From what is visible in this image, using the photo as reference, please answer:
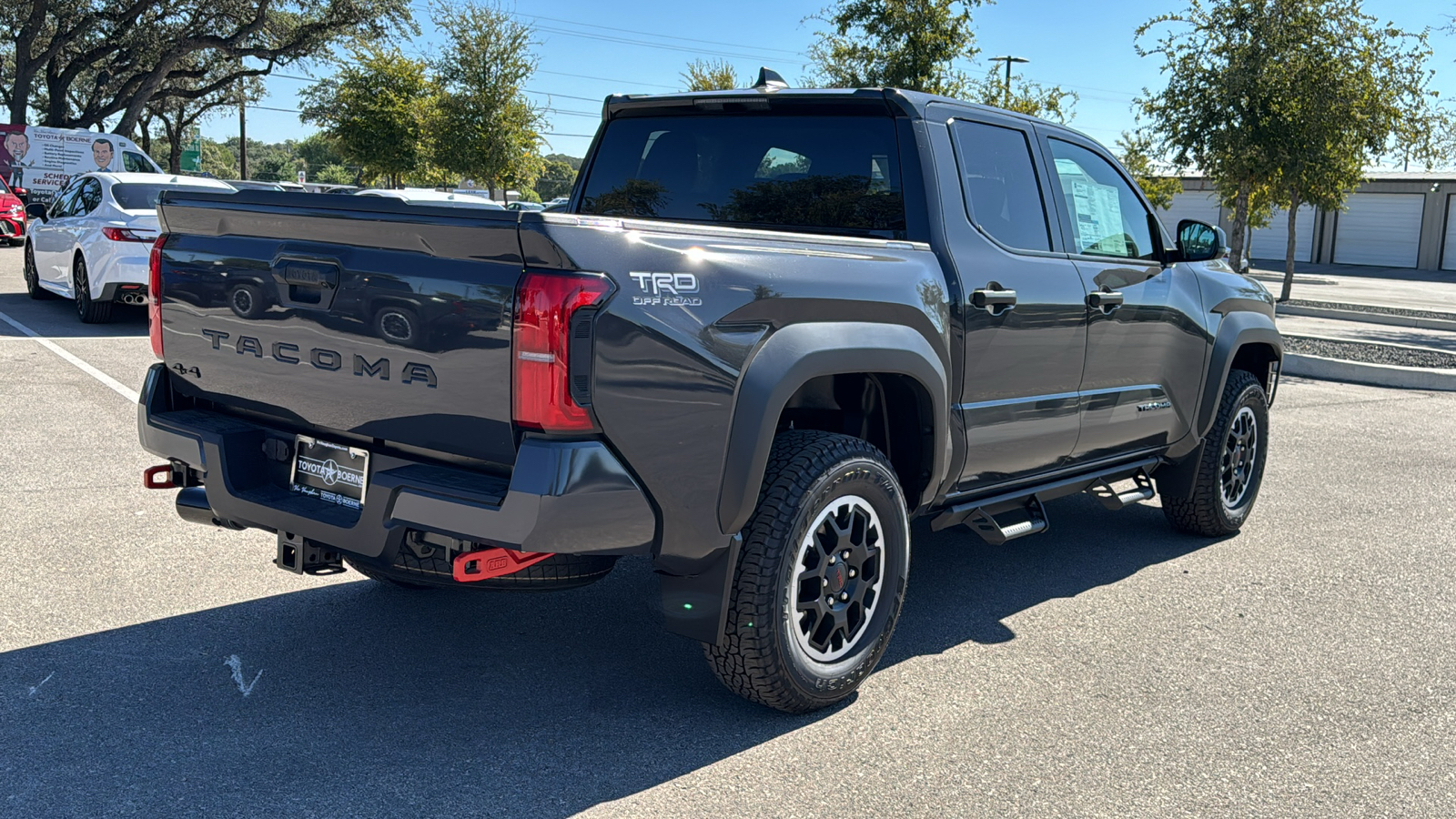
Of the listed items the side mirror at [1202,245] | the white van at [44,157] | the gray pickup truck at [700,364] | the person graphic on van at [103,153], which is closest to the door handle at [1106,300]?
the gray pickup truck at [700,364]

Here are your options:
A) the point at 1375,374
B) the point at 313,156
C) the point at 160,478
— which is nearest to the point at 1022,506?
the point at 160,478

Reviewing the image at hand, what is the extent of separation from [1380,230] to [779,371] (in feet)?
161

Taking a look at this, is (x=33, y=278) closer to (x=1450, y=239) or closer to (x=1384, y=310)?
(x=1384, y=310)

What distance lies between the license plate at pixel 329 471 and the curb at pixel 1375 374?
11.7m

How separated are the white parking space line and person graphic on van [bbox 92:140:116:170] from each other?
18656 millimetres

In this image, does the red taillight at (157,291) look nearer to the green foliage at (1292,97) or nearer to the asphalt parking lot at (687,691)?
the asphalt parking lot at (687,691)

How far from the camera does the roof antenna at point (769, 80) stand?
4.77m

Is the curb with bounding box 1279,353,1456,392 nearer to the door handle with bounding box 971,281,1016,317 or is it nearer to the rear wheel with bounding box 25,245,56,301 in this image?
the door handle with bounding box 971,281,1016,317

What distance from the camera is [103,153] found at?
30.3 metres

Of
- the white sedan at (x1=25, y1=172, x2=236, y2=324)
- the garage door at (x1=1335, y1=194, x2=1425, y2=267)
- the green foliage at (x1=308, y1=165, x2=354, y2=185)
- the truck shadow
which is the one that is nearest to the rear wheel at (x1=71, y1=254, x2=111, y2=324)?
the white sedan at (x1=25, y1=172, x2=236, y2=324)

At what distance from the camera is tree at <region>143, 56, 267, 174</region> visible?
45.5 meters

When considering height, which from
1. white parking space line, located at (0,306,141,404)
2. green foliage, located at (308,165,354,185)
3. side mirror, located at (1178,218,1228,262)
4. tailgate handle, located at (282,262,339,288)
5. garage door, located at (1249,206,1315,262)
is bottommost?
white parking space line, located at (0,306,141,404)

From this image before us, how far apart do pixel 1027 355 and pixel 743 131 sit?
1.38 meters

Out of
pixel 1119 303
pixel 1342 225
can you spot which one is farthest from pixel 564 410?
pixel 1342 225
